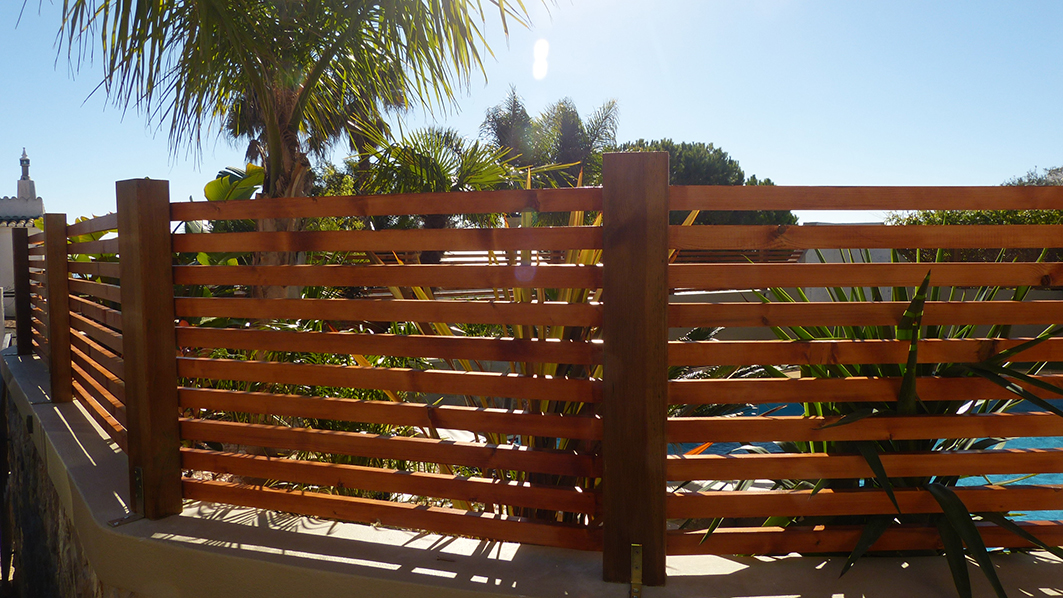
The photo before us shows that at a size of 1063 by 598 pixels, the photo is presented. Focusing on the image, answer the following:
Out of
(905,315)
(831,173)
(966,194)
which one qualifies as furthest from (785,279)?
(831,173)

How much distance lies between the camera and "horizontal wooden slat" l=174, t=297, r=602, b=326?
1.79 meters

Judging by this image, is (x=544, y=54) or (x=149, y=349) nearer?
(x=149, y=349)

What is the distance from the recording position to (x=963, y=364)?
180 cm

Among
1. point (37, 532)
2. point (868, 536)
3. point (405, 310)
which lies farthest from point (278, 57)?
point (868, 536)

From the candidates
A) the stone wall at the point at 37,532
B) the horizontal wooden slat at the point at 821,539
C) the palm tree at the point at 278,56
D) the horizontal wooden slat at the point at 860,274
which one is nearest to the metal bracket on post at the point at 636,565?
the horizontal wooden slat at the point at 821,539

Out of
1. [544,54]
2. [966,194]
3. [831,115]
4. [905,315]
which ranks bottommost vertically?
[905,315]

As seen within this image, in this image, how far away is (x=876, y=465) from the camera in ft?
5.62

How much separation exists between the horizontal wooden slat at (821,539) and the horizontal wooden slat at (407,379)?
0.52 metres

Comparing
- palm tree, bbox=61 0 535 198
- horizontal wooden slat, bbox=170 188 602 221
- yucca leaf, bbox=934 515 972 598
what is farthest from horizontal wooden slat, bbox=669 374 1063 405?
palm tree, bbox=61 0 535 198

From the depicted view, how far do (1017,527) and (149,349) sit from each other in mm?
2937

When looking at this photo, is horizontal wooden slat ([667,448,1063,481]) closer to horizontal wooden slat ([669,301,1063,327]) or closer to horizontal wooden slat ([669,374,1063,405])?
horizontal wooden slat ([669,374,1063,405])

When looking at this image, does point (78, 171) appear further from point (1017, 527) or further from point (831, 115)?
point (831, 115)

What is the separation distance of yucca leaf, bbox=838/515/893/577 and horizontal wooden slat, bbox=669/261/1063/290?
0.73 m

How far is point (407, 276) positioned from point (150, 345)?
42.2 inches
